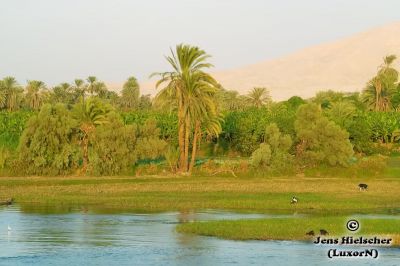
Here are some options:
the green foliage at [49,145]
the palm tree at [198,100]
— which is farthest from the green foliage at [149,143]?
the green foliage at [49,145]

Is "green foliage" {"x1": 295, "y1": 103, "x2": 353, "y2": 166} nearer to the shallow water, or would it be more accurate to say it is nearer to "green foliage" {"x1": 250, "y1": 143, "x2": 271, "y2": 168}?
"green foliage" {"x1": 250, "y1": 143, "x2": 271, "y2": 168}

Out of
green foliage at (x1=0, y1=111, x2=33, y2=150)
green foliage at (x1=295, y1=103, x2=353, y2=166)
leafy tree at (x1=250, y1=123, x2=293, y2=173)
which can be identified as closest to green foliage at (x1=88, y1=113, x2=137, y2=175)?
leafy tree at (x1=250, y1=123, x2=293, y2=173)

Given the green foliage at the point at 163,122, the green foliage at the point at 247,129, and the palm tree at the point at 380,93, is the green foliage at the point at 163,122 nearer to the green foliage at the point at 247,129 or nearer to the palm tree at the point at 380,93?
the green foliage at the point at 247,129

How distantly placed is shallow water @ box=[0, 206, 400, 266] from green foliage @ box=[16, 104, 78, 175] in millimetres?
30682

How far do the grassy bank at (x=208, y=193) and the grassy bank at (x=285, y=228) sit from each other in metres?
9.11

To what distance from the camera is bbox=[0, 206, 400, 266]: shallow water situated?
3394 cm

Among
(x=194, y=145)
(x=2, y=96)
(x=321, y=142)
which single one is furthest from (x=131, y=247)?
(x=2, y=96)

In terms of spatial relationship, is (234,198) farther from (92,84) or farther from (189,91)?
(92,84)

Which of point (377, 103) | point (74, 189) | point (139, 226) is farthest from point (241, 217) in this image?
point (377, 103)

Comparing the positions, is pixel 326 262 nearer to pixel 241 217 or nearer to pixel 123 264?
pixel 123 264

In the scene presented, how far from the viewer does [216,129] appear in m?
84.0

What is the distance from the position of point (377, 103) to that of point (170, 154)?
88.3m

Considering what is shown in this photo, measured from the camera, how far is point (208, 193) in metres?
62.1

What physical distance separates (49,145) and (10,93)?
98.0 metres
